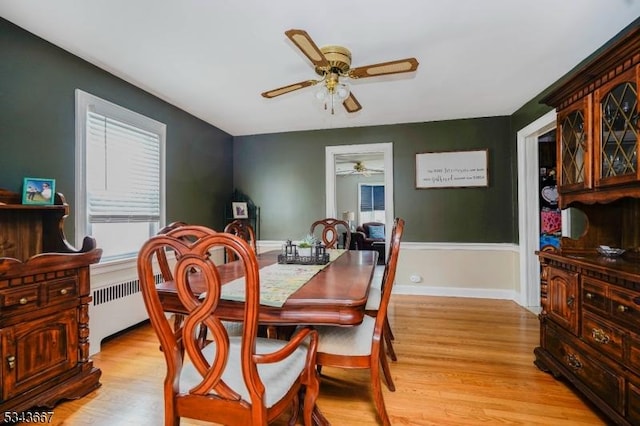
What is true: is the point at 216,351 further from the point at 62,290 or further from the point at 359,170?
the point at 359,170

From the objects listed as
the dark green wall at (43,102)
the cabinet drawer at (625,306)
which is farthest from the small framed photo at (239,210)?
the cabinet drawer at (625,306)

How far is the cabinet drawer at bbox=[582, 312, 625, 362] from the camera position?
1587 millimetres

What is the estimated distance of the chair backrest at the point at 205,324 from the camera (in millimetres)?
1023

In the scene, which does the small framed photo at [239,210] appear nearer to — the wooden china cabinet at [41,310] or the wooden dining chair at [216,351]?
the wooden china cabinet at [41,310]

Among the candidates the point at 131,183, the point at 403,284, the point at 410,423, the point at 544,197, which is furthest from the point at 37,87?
the point at 544,197

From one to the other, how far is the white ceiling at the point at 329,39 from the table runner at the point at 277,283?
1614 mm

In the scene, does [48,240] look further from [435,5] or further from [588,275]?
[588,275]

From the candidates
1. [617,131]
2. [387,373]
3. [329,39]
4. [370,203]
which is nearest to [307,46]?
[329,39]

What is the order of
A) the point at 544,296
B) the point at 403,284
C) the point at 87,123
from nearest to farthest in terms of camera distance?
1. the point at 544,296
2. the point at 87,123
3. the point at 403,284

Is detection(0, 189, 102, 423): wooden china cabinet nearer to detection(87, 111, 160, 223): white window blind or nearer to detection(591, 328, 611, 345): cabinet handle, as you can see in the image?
detection(87, 111, 160, 223): white window blind

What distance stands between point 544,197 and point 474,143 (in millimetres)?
1063

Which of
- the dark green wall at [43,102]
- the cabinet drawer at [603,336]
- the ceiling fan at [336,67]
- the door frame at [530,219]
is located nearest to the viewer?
the cabinet drawer at [603,336]

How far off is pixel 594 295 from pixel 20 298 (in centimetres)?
314

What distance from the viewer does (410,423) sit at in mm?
1702
